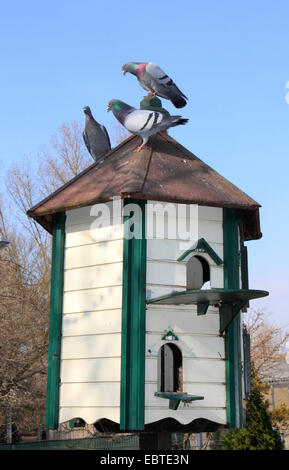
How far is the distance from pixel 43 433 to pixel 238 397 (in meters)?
19.0

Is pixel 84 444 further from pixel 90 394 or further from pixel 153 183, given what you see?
pixel 153 183

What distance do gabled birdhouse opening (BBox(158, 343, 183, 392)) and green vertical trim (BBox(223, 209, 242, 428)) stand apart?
1.73 feet

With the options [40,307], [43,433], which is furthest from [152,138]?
[43,433]

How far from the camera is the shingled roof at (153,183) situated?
6031mm

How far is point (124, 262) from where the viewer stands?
580 centimetres

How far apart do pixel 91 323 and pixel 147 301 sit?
64 centimetres

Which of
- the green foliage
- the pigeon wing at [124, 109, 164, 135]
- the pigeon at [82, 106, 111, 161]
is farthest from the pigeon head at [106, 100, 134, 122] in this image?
the green foliage

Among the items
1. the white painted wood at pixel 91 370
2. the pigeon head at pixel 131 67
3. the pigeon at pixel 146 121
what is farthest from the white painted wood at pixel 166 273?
the pigeon head at pixel 131 67

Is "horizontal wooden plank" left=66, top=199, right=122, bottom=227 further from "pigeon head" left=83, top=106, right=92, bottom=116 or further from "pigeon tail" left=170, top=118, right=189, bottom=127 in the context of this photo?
"pigeon head" left=83, top=106, right=92, bottom=116

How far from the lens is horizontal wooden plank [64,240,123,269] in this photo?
19.5 ft

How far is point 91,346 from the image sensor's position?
5.87 m

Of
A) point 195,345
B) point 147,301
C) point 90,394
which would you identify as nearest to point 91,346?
point 90,394

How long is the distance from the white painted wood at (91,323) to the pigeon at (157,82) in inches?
107

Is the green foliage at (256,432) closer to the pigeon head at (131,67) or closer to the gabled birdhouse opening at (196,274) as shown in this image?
the gabled birdhouse opening at (196,274)
